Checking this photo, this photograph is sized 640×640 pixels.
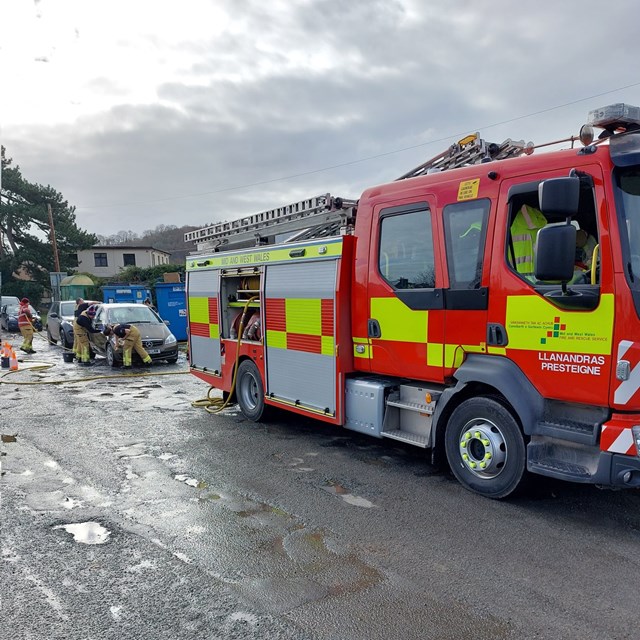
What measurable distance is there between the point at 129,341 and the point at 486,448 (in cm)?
1059

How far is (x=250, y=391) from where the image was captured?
772 cm

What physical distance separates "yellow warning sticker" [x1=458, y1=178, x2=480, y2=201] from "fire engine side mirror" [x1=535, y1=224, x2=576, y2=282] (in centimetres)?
102

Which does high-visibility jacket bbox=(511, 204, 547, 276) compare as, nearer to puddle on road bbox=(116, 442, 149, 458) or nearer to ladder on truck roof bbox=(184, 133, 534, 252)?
ladder on truck roof bbox=(184, 133, 534, 252)

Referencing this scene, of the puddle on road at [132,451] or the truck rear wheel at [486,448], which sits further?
the puddle on road at [132,451]

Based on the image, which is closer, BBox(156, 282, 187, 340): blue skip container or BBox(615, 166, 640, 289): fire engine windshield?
BBox(615, 166, 640, 289): fire engine windshield

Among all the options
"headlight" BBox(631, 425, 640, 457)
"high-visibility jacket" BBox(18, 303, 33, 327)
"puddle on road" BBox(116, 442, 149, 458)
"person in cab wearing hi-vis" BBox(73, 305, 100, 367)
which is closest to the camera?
"headlight" BBox(631, 425, 640, 457)

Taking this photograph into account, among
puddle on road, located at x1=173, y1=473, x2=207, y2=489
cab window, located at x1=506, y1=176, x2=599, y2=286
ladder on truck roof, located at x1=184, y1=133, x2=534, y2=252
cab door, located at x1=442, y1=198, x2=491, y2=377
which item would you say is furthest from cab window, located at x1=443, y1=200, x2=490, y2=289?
puddle on road, located at x1=173, y1=473, x2=207, y2=489

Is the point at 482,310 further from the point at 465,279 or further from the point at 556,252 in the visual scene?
the point at 556,252

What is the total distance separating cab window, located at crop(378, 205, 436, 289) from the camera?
4984mm

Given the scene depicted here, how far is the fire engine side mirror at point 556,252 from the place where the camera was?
3.60 m

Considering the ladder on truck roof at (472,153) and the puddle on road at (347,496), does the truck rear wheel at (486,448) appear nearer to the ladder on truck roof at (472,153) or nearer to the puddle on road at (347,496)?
the puddle on road at (347,496)

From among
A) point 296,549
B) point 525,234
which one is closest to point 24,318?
point 296,549

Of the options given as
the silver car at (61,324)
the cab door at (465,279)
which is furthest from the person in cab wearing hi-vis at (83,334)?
the cab door at (465,279)

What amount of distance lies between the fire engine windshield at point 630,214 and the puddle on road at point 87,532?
13.5 ft
